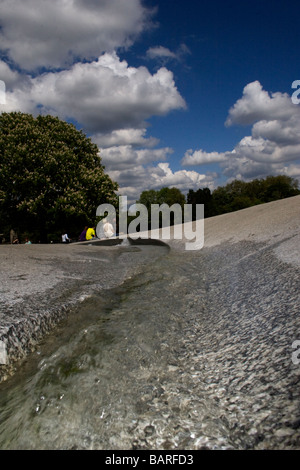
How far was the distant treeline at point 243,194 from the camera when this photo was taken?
267 ft

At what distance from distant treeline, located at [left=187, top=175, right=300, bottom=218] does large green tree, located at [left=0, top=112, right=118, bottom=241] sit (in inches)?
2309

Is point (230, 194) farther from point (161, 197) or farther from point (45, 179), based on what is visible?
point (45, 179)

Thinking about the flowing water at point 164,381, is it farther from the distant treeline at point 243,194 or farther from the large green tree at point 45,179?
the distant treeline at point 243,194

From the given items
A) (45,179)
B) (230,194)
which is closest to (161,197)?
(230,194)

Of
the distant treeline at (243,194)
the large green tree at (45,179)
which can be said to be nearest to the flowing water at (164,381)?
the large green tree at (45,179)

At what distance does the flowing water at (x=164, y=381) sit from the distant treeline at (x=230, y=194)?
7774cm

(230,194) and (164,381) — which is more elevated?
(230,194)

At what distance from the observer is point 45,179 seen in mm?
21844

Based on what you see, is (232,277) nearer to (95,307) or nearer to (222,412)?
(95,307)

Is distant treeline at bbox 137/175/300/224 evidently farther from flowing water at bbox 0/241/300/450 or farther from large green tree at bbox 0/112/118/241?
flowing water at bbox 0/241/300/450

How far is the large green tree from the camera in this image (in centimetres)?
2169

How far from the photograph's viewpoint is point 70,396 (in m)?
2.93

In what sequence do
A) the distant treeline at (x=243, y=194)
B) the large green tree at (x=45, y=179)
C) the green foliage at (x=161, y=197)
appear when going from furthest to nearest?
the green foliage at (x=161, y=197) → the distant treeline at (x=243, y=194) → the large green tree at (x=45, y=179)

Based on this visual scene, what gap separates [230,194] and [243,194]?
14.3 feet
